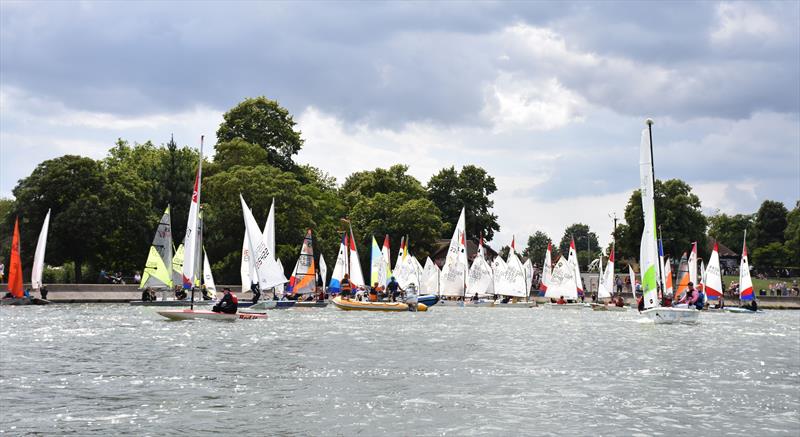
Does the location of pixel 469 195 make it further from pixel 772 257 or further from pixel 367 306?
pixel 367 306

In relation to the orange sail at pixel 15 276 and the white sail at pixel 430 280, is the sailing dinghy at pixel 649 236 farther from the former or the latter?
the white sail at pixel 430 280

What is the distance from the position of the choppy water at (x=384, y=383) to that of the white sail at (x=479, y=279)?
41.0m

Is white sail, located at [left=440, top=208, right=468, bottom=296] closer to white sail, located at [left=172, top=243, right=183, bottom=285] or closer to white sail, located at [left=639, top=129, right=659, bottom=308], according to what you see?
white sail, located at [left=172, top=243, right=183, bottom=285]

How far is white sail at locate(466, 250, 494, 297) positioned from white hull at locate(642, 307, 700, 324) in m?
31.6

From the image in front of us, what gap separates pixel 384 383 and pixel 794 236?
130 m

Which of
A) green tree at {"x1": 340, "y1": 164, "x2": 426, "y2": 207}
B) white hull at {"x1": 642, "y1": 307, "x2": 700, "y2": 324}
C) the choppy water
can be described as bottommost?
the choppy water

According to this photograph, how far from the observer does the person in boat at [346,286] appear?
2685 inches

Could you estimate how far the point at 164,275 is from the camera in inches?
2387

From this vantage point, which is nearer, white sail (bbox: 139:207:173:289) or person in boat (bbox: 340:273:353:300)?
white sail (bbox: 139:207:173:289)

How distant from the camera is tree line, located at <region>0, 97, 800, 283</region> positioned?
246 feet

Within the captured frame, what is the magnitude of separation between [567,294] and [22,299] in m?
44.9

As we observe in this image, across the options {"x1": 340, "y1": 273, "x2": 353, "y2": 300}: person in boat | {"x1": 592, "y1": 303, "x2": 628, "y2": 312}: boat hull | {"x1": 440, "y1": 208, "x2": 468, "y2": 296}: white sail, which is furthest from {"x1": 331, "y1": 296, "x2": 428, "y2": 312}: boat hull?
{"x1": 592, "y1": 303, "x2": 628, "y2": 312}: boat hull

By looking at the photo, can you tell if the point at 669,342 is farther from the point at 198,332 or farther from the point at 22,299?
the point at 22,299

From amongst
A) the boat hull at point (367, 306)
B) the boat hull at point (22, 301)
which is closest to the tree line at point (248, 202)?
the boat hull at point (22, 301)
